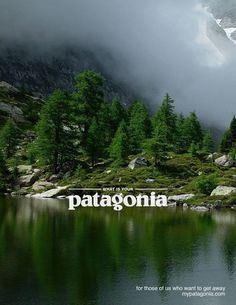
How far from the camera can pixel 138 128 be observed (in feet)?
418

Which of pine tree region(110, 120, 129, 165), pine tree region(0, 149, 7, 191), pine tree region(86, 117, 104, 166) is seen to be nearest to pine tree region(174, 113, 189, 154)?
pine tree region(110, 120, 129, 165)

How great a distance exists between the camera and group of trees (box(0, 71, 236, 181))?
10738 centimetres

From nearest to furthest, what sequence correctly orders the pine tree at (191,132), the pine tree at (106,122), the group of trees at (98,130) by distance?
1. the group of trees at (98,130)
2. the pine tree at (106,122)
3. the pine tree at (191,132)

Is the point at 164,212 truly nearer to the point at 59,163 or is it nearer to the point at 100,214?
the point at 100,214

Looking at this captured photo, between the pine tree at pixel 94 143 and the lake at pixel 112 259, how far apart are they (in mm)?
46226

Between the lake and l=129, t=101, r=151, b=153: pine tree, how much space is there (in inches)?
2410

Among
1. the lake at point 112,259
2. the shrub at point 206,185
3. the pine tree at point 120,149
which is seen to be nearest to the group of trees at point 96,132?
the pine tree at point 120,149

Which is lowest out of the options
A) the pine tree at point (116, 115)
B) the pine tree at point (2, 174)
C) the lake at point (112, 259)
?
the lake at point (112, 259)

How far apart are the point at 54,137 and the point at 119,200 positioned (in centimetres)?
2966

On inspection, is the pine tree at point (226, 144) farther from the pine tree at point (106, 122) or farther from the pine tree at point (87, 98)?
the pine tree at point (87, 98)

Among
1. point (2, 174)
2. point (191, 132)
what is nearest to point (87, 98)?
point (2, 174)

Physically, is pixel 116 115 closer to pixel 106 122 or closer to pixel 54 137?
pixel 106 122

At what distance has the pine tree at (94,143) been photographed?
10862 cm

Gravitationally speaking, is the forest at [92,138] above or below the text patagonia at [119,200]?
above
